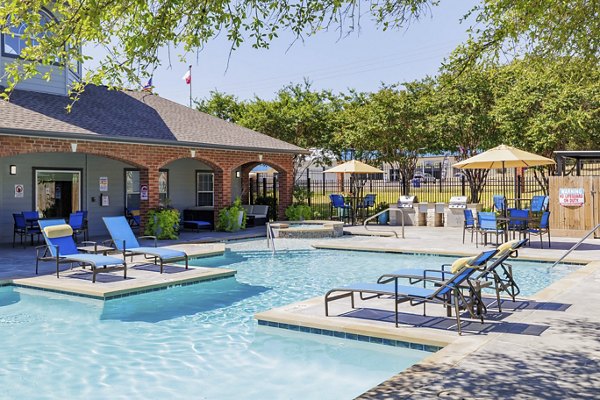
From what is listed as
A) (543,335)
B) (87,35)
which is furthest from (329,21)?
(543,335)

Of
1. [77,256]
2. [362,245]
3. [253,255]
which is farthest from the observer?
[362,245]

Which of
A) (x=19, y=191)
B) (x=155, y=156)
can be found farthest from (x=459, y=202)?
(x=19, y=191)

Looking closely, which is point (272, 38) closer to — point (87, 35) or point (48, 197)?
point (87, 35)

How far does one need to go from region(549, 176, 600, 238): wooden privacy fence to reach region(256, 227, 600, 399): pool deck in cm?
837

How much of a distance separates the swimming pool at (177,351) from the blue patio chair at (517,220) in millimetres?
4468

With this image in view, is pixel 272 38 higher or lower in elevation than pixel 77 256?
higher

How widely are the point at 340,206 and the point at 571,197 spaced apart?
8.58 m

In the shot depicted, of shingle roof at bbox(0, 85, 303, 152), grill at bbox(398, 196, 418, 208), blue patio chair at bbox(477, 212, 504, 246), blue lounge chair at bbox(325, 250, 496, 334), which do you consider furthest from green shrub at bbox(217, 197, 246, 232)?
blue lounge chair at bbox(325, 250, 496, 334)

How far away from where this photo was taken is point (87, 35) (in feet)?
18.7

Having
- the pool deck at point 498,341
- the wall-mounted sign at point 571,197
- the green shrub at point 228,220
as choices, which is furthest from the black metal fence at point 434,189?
the pool deck at point 498,341

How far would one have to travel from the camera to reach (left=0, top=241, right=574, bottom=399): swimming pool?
5.84 meters

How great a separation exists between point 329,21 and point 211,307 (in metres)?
4.85

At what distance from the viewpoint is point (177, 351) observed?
6.96m

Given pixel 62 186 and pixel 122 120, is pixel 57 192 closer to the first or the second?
pixel 62 186
